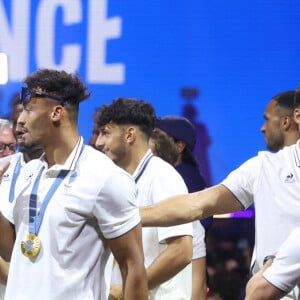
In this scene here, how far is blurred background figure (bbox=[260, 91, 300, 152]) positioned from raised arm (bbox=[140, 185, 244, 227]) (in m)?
0.59

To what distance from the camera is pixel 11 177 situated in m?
3.51

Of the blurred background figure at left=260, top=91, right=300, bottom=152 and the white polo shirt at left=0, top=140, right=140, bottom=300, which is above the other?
the blurred background figure at left=260, top=91, right=300, bottom=152

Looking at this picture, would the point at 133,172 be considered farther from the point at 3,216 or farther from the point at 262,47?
the point at 262,47

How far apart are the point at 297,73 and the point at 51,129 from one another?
7.79 ft

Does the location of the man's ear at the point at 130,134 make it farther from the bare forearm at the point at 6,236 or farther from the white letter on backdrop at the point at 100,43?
the bare forearm at the point at 6,236

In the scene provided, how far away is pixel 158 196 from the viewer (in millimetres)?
3973

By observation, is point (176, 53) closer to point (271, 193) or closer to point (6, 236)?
point (271, 193)

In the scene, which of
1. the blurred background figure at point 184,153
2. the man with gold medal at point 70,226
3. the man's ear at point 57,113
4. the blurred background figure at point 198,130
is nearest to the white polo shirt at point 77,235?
the man with gold medal at point 70,226

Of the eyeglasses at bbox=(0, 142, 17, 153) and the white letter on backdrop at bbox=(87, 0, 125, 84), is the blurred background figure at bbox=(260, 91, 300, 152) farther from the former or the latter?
the white letter on backdrop at bbox=(87, 0, 125, 84)

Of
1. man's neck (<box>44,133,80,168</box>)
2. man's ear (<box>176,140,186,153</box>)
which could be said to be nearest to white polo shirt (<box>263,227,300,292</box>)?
man's neck (<box>44,133,80,168</box>)

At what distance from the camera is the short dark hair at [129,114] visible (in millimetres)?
4410

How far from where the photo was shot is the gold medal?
303 centimetres

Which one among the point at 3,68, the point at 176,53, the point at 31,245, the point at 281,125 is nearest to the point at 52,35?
the point at 3,68

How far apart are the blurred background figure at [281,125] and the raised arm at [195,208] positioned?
588 mm
